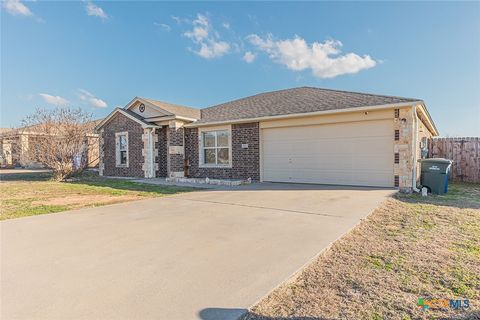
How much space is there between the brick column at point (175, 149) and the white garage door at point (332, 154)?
4.72 metres

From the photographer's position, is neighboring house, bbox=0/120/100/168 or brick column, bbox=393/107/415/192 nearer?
brick column, bbox=393/107/415/192

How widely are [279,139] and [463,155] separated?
29.9 feet

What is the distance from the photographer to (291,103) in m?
12.0

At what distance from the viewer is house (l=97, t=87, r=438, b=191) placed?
8.95 meters

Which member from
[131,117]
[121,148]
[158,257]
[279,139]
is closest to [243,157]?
[279,139]

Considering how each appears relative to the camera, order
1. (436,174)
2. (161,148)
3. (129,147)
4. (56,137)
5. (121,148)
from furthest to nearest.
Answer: (121,148)
(129,147)
(161,148)
(56,137)
(436,174)

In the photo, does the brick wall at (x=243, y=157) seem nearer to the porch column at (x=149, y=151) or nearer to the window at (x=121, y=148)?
the porch column at (x=149, y=151)

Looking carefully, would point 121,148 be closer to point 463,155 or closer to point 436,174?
point 436,174

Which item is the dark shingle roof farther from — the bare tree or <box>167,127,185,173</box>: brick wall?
the bare tree

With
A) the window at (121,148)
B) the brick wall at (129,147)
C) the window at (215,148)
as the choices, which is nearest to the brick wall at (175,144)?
the window at (215,148)

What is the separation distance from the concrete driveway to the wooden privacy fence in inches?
384

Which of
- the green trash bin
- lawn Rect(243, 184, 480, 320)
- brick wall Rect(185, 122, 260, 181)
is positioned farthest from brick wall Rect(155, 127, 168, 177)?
the green trash bin

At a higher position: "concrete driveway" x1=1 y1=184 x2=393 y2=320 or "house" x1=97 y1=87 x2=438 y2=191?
"house" x1=97 y1=87 x2=438 y2=191

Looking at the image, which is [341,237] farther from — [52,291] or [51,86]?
[51,86]
